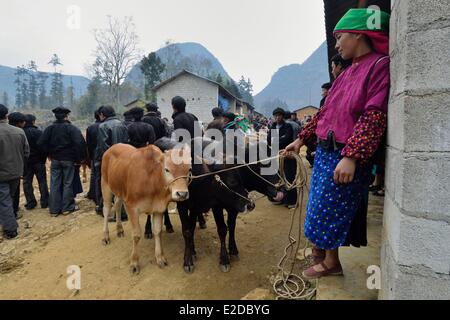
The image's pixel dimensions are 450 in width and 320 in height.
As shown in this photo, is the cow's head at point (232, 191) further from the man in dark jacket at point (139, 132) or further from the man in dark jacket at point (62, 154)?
the man in dark jacket at point (62, 154)

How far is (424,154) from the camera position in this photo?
1.34m

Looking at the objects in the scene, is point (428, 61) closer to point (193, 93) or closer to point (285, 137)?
point (285, 137)

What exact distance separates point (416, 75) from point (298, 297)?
2.14m

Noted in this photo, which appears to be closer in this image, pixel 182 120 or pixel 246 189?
pixel 246 189

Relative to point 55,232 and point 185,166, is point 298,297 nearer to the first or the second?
point 185,166

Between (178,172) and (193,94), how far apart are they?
1029 inches

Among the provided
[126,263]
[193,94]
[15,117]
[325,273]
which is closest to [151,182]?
→ [126,263]

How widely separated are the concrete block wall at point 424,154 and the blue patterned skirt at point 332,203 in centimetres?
60

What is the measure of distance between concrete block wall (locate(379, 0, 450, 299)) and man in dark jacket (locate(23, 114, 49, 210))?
23.4 ft

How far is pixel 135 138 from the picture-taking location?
17.6 ft

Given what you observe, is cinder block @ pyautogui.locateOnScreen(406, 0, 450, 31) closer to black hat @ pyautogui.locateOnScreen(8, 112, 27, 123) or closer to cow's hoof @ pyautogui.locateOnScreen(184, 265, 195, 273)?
cow's hoof @ pyautogui.locateOnScreen(184, 265, 195, 273)

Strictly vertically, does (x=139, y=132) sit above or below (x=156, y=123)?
below
